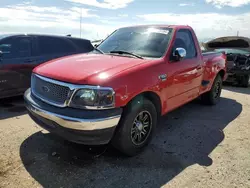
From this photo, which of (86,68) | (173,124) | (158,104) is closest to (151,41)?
(158,104)

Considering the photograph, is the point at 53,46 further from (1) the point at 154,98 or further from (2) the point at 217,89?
(2) the point at 217,89

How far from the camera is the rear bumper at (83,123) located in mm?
2770

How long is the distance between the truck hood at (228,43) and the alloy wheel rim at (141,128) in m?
8.27

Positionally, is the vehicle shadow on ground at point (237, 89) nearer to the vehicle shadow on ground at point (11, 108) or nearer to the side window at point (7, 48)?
the vehicle shadow on ground at point (11, 108)

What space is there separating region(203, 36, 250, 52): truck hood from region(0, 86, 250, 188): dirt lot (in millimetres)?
6571

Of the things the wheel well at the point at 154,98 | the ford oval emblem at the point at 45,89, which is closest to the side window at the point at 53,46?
the ford oval emblem at the point at 45,89

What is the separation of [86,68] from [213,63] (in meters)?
3.54

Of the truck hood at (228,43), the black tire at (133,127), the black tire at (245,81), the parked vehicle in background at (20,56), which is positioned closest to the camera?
the black tire at (133,127)

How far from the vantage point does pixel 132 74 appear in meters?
3.13

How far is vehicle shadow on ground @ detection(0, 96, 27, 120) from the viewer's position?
16.6 ft

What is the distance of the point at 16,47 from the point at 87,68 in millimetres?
3346

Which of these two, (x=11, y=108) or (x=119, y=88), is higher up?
(x=119, y=88)

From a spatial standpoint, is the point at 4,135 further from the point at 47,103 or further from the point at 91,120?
the point at 91,120

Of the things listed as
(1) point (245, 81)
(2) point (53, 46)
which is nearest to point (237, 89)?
(1) point (245, 81)
